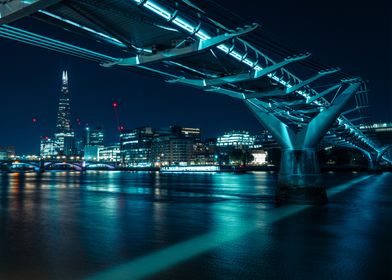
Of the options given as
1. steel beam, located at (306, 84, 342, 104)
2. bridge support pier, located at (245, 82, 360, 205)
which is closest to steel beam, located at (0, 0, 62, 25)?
bridge support pier, located at (245, 82, 360, 205)

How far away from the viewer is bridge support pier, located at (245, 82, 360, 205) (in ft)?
93.8

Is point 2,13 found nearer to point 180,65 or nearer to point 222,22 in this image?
point 222,22

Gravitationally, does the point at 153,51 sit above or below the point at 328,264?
above

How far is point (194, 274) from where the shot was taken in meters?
11.3

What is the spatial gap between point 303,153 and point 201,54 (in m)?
12.8

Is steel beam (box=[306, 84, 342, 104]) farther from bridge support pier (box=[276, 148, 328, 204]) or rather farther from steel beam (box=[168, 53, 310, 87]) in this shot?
steel beam (box=[168, 53, 310, 87])

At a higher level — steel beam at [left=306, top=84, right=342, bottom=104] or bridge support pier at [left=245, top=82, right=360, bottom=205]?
steel beam at [left=306, top=84, right=342, bottom=104]

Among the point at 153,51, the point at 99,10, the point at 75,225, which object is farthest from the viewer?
the point at 75,225

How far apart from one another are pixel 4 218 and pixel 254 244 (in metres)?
15.2

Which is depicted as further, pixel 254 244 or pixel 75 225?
pixel 75 225

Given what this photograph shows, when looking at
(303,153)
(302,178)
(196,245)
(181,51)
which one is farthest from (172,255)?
(303,153)

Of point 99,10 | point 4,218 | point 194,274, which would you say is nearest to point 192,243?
point 194,274

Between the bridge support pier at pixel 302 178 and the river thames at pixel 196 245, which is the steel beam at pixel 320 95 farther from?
the river thames at pixel 196 245

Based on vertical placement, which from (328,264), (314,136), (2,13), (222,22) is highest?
(222,22)
